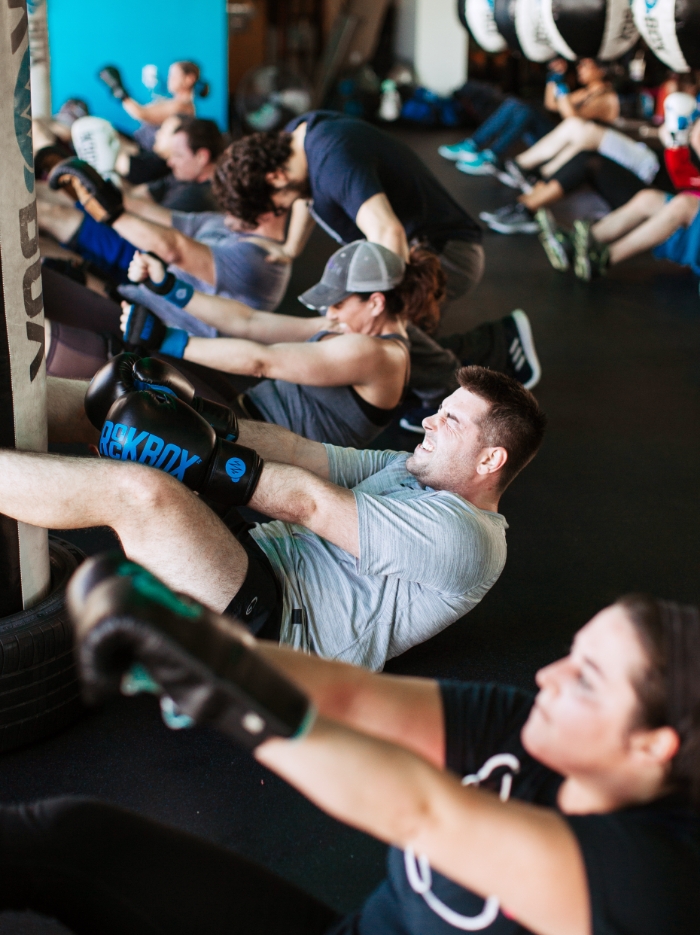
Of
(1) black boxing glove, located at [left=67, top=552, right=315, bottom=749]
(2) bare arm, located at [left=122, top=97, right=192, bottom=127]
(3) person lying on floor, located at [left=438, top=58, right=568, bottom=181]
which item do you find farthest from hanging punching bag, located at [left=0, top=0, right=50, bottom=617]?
(3) person lying on floor, located at [left=438, top=58, right=568, bottom=181]

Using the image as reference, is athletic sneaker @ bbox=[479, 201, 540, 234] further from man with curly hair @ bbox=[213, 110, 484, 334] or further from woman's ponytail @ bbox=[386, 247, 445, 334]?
woman's ponytail @ bbox=[386, 247, 445, 334]

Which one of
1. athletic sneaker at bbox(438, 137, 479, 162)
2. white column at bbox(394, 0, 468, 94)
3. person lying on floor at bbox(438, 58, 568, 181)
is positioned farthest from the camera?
white column at bbox(394, 0, 468, 94)

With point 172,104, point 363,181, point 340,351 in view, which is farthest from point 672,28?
point 172,104

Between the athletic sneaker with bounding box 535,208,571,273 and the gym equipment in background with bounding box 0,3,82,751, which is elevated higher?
the gym equipment in background with bounding box 0,3,82,751

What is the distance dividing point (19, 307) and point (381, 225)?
1889 mm

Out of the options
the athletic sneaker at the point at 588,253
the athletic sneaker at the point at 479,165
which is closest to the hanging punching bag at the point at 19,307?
the athletic sneaker at the point at 588,253

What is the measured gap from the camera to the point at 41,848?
1216mm

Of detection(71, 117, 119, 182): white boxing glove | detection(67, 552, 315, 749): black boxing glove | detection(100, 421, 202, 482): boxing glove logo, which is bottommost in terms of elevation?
detection(71, 117, 119, 182): white boxing glove

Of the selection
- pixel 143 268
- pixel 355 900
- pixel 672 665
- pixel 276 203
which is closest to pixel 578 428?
pixel 276 203

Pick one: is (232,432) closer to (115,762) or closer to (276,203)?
(115,762)

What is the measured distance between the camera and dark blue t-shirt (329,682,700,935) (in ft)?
3.17

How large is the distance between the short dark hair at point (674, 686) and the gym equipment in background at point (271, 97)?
10.5 metres

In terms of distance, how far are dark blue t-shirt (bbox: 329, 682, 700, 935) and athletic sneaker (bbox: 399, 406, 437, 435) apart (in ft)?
8.42

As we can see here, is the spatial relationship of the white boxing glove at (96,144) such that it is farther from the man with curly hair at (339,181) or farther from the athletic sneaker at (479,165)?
the athletic sneaker at (479,165)
